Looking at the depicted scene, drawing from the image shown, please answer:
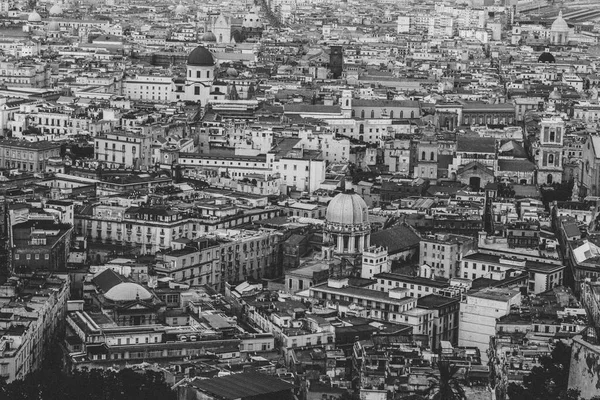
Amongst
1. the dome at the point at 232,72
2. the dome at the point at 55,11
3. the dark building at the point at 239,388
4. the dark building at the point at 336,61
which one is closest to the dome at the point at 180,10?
the dome at the point at 55,11

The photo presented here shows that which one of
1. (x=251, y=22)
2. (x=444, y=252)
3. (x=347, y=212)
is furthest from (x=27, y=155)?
(x=251, y=22)


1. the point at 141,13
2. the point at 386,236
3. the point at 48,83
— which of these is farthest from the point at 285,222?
the point at 141,13

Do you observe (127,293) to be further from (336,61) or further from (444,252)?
(336,61)

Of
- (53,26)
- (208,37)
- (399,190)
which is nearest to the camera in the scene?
(399,190)

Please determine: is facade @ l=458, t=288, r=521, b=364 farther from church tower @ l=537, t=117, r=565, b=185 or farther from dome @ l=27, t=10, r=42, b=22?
dome @ l=27, t=10, r=42, b=22

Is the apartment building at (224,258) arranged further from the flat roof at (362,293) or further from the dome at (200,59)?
the dome at (200,59)

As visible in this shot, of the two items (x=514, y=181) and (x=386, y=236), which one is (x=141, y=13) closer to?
(x=514, y=181)
